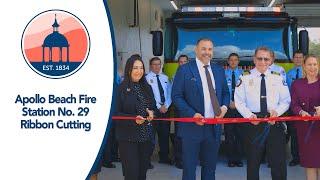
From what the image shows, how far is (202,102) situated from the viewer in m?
5.02

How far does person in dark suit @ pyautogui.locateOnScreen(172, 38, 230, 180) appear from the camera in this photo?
16.4ft

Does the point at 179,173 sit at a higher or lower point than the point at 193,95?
lower

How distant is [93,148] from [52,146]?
0.18 metres

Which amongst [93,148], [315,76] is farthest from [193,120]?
[93,148]

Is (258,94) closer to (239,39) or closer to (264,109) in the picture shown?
(264,109)

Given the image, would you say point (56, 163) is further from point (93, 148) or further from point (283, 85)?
point (283, 85)

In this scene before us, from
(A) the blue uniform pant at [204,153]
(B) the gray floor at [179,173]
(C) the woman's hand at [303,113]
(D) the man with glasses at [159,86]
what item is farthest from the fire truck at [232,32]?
(A) the blue uniform pant at [204,153]

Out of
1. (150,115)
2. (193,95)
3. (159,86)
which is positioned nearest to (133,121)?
(150,115)

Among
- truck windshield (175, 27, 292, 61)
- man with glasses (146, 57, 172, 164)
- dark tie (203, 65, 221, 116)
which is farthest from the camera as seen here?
truck windshield (175, 27, 292, 61)

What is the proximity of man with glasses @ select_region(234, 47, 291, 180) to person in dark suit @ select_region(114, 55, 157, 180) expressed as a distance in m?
0.96

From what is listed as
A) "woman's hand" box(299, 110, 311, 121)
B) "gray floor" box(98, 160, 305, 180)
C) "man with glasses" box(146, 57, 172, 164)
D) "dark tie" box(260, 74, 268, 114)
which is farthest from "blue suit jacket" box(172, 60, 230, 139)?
"man with glasses" box(146, 57, 172, 164)

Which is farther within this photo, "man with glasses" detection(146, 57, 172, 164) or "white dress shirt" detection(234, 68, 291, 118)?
"man with glasses" detection(146, 57, 172, 164)

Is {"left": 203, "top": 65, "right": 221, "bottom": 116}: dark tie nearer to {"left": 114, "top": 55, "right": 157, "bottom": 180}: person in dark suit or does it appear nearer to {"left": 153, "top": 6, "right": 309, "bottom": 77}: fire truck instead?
{"left": 114, "top": 55, "right": 157, "bottom": 180}: person in dark suit

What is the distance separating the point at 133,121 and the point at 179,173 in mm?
3135
